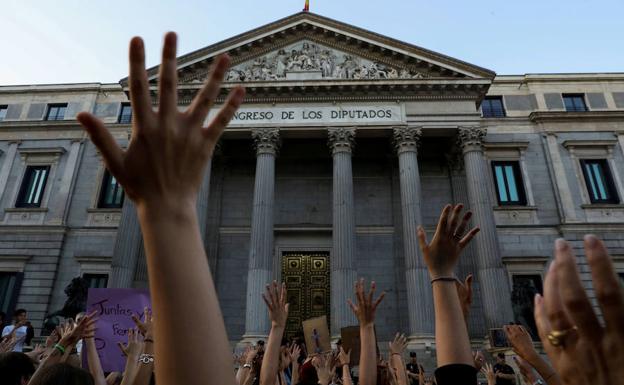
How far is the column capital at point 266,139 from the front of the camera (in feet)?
67.8

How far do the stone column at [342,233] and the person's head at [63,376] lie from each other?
50.2 ft

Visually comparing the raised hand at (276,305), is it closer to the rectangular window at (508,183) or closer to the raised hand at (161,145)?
the raised hand at (161,145)

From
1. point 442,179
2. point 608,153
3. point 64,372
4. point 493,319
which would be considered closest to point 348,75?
point 442,179

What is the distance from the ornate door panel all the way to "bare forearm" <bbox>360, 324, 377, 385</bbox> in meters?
17.9

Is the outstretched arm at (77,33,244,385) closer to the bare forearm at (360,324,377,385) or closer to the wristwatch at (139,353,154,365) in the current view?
the wristwatch at (139,353,154,365)

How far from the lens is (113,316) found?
22.2 feet

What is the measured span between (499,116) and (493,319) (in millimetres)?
12440

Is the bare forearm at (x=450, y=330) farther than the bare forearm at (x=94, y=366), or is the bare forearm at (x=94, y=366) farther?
the bare forearm at (x=94, y=366)

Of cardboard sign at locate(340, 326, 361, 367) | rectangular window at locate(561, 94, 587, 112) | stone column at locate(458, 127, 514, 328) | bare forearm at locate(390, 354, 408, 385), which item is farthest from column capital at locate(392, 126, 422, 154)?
bare forearm at locate(390, 354, 408, 385)

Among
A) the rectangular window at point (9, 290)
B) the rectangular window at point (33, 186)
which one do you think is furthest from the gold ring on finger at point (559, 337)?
the rectangular window at point (33, 186)

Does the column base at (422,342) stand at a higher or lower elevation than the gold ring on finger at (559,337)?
lower

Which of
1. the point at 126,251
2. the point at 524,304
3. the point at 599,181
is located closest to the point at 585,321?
the point at 524,304

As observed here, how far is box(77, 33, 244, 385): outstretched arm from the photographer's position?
1185mm

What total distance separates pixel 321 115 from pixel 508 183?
34.8ft
